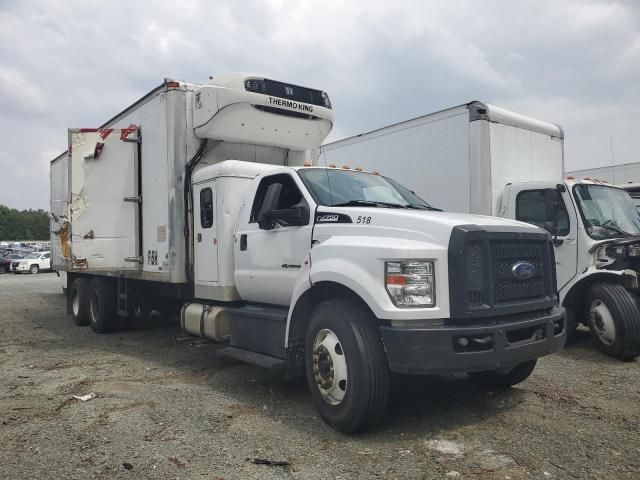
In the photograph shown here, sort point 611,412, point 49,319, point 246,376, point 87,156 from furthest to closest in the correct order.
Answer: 1. point 49,319
2. point 87,156
3. point 246,376
4. point 611,412

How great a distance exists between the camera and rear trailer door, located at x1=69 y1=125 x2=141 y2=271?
26.9ft

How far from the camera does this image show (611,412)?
190 inches

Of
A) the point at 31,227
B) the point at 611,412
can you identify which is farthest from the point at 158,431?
the point at 31,227

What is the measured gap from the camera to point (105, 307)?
9336mm

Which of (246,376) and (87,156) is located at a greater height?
(87,156)

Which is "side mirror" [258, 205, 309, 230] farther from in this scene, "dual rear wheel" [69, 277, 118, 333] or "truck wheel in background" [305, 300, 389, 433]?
"dual rear wheel" [69, 277, 118, 333]

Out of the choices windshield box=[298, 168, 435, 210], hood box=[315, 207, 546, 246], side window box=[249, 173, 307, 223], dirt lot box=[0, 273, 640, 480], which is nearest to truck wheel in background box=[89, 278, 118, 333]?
dirt lot box=[0, 273, 640, 480]

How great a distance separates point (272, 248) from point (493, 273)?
231 centimetres

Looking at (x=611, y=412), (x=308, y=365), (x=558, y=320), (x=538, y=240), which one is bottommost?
(x=611, y=412)

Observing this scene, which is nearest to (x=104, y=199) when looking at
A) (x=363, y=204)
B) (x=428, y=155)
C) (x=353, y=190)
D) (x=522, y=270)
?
(x=353, y=190)

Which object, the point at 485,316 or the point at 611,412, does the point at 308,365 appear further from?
the point at 611,412

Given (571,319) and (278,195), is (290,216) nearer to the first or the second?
(278,195)

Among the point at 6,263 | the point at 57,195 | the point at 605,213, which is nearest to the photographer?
the point at 605,213

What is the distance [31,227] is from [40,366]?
122 m
